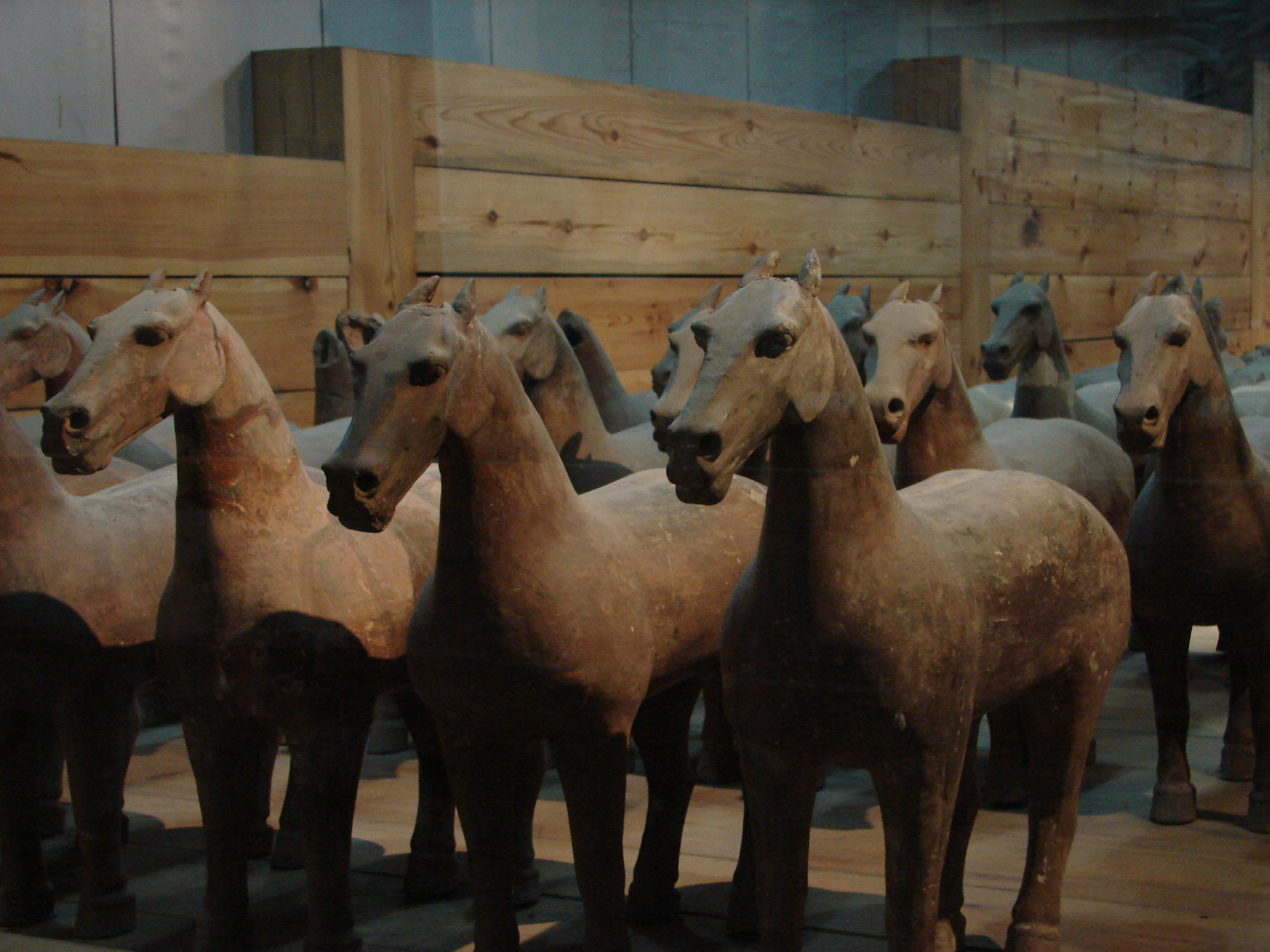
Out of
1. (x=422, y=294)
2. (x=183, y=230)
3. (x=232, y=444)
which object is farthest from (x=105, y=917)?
(x=422, y=294)

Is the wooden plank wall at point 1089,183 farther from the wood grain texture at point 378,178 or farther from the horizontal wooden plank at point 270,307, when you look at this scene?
the horizontal wooden plank at point 270,307

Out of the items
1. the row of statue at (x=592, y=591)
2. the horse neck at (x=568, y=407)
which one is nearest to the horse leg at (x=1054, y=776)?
the row of statue at (x=592, y=591)

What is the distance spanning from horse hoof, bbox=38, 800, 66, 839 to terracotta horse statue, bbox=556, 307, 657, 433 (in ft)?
4.84

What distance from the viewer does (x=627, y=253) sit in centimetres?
189

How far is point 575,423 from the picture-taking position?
11.5ft

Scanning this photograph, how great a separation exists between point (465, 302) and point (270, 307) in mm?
569

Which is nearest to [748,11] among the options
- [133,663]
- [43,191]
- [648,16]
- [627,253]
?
[648,16]

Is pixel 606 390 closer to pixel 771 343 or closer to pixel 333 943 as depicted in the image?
pixel 333 943

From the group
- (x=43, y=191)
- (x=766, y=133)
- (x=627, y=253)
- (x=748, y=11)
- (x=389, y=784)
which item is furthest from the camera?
(x=389, y=784)

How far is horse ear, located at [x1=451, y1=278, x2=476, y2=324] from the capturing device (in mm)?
2029

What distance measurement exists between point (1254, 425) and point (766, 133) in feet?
7.22

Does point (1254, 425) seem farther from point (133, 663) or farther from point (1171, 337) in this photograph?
point (133, 663)

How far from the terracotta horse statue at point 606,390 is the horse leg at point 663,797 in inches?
21.9

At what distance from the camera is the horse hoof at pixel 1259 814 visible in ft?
9.25
